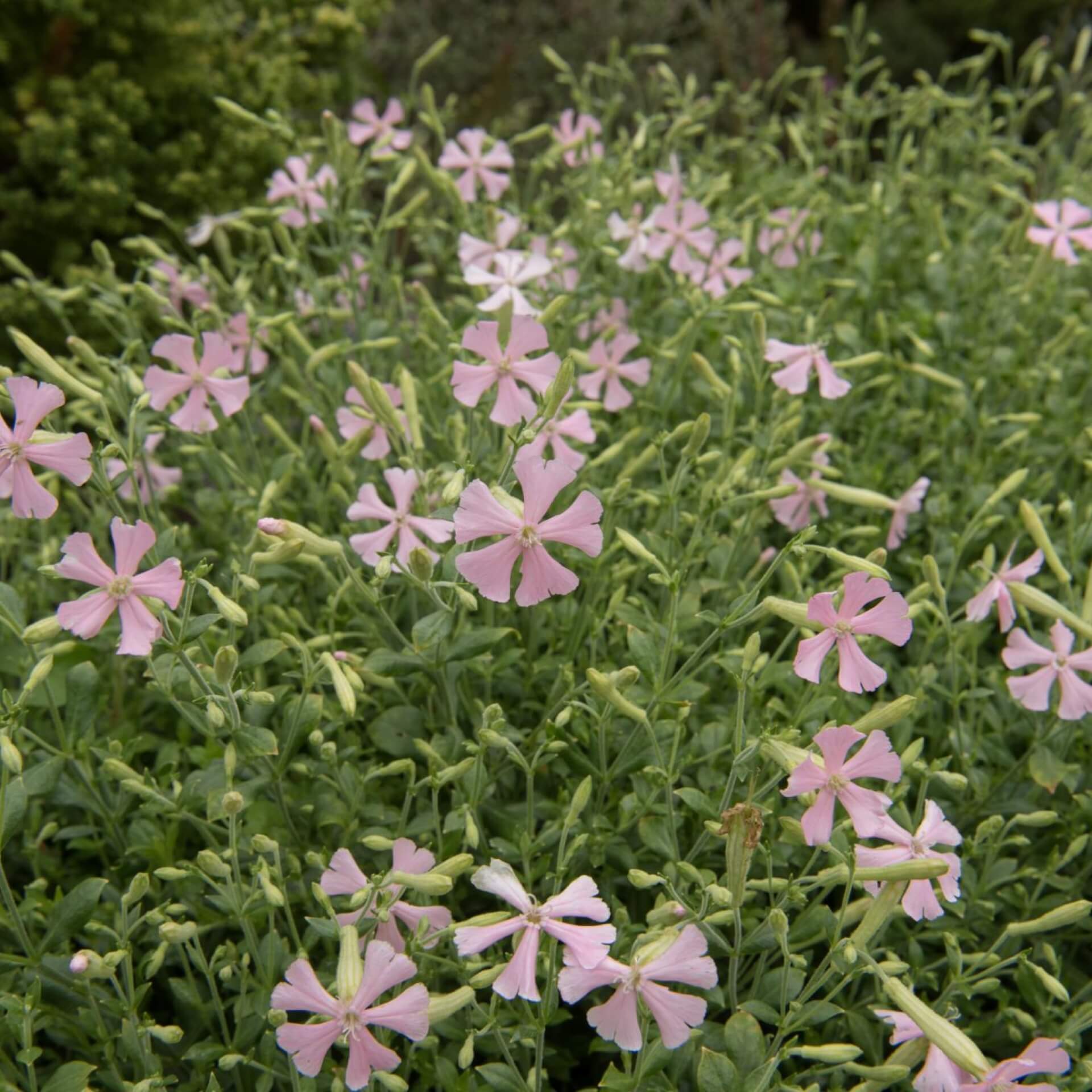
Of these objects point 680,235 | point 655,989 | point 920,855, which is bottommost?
point 655,989

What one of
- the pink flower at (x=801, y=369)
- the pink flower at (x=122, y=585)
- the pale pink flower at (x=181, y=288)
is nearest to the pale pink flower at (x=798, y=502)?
the pink flower at (x=801, y=369)

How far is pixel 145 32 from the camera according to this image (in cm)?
306

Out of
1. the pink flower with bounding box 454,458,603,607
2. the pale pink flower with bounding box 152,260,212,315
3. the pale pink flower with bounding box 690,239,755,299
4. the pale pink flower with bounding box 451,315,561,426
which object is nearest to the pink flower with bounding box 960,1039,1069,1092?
the pink flower with bounding box 454,458,603,607

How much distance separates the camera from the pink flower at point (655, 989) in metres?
1.11

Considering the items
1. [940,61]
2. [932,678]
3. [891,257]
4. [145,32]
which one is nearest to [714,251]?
[891,257]

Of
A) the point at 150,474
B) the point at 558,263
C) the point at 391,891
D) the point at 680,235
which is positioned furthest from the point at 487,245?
the point at 391,891

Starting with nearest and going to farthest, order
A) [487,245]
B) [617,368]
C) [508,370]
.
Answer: [508,370], [617,368], [487,245]

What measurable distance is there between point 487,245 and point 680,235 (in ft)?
1.29

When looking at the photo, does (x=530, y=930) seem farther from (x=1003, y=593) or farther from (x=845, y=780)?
(x=1003, y=593)

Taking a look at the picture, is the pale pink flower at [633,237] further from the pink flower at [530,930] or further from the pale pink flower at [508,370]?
the pink flower at [530,930]

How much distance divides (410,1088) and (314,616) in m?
0.76

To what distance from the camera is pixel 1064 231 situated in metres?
2.32

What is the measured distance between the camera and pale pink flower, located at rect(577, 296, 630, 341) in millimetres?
2238

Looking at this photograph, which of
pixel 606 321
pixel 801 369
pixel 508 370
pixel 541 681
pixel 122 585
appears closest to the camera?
pixel 122 585
